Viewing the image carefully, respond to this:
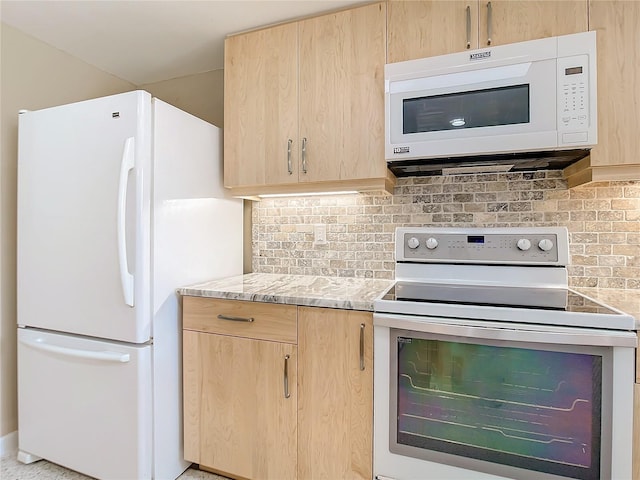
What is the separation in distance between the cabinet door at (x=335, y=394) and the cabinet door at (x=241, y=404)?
6 centimetres

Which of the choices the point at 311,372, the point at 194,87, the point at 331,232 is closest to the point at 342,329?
the point at 311,372

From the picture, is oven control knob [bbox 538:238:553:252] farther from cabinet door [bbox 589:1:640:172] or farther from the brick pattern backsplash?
cabinet door [bbox 589:1:640:172]

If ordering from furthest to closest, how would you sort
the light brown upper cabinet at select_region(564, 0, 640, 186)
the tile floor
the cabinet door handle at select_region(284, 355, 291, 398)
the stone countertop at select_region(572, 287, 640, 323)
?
the tile floor → the cabinet door handle at select_region(284, 355, 291, 398) → the light brown upper cabinet at select_region(564, 0, 640, 186) → the stone countertop at select_region(572, 287, 640, 323)

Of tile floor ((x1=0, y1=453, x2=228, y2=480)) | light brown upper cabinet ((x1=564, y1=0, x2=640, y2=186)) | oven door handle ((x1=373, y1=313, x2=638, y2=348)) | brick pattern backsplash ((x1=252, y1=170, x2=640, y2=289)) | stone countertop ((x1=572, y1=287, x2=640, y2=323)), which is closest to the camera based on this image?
oven door handle ((x1=373, y1=313, x2=638, y2=348))

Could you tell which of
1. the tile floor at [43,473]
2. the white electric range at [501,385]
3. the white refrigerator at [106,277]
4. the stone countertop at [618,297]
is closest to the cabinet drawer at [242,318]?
the white refrigerator at [106,277]

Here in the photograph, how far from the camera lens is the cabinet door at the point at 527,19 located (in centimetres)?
143

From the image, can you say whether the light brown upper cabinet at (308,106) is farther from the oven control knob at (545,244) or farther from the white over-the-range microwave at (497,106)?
the oven control knob at (545,244)

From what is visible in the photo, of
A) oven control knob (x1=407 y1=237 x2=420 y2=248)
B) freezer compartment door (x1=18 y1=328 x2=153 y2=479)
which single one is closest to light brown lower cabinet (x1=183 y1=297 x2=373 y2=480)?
freezer compartment door (x1=18 y1=328 x2=153 y2=479)

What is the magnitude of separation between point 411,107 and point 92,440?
7.06 ft

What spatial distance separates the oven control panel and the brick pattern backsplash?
0.34 ft

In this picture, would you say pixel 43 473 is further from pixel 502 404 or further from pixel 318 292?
pixel 502 404

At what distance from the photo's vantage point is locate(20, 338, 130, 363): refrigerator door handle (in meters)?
1.56

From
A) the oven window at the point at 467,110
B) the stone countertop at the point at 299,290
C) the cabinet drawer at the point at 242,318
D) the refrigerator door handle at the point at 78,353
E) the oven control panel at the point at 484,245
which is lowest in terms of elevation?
the refrigerator door handle at the point at 78,353

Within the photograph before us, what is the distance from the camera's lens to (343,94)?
174 centimetres
